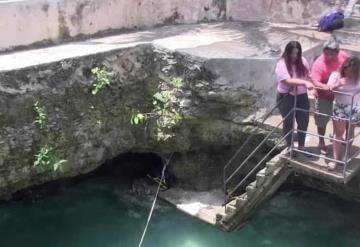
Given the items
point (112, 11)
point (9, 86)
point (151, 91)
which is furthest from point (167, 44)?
point (9, 86)

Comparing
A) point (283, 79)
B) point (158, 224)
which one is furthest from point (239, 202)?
point (283, 79)

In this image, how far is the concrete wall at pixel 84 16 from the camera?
8867 mm

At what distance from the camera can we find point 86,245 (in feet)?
29.6

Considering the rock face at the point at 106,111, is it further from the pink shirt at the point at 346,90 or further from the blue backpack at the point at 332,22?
the pink shirt at the point at 346,90

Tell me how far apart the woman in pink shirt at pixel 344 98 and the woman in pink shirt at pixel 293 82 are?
345 millimetres

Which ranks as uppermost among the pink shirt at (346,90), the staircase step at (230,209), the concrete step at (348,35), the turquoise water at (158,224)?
the concrete step at (348,35)

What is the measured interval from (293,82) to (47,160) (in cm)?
408

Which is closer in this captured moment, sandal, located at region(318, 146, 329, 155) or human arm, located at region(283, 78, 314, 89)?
human arm, located at region(283, 78, 314, 89)

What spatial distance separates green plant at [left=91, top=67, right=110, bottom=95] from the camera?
28.5ft

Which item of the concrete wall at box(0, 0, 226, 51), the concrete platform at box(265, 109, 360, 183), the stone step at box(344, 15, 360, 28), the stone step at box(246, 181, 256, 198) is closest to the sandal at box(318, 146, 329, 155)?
the concrete platform at box(265, 109, 360, 183)

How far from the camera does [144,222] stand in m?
9.51

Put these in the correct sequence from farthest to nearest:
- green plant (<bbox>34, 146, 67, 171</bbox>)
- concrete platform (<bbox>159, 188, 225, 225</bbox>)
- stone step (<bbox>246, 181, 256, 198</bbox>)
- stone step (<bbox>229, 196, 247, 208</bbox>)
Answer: concrete platform (<bbox>159, 188, 225, 225</bbox>), green plant (<bbox>34, 146, 67, 171</bbox>), stone step (<bbox>229, 196, 247, 208</bbox>), stone step (<bbox>246, 181, 256, 198</bbox>)

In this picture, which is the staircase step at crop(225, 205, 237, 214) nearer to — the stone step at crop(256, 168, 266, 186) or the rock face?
the stone step at crop(256, 168, 266, 186)

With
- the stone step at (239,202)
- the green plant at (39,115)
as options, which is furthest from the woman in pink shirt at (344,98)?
the green plant at (39,115)
